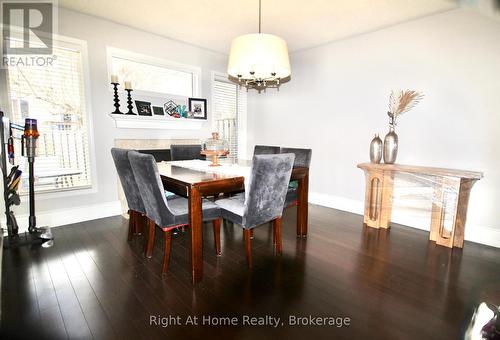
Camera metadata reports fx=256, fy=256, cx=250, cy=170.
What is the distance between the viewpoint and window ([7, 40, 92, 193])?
2828 mm

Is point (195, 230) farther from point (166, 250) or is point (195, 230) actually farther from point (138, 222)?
point (138, 222)

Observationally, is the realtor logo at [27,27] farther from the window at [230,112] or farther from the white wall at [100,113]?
the window at [230,112]

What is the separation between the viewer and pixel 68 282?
6.30 ft

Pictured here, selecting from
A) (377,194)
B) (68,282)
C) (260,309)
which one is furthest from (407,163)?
(68,282)

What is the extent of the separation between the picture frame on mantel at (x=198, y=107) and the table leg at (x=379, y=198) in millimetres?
2630

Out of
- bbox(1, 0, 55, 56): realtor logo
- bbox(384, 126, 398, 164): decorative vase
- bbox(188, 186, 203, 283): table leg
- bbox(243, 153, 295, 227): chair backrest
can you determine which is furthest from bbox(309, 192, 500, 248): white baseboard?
bbox(1, 0, 55, 56): realtor logo

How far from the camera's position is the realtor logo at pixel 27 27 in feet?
8.66

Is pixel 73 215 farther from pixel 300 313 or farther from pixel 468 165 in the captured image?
pixel 468 165

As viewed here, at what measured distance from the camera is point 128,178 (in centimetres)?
230

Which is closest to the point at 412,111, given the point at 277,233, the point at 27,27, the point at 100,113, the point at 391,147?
the point at 391,147

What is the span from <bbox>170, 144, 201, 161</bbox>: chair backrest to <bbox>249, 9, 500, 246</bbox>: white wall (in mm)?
1723

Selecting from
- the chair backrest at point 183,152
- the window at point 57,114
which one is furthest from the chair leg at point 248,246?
the window at point 57,114

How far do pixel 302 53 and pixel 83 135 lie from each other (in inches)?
134

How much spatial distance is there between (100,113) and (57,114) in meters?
0.44
